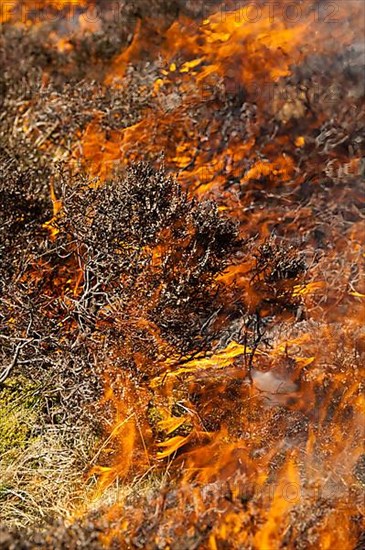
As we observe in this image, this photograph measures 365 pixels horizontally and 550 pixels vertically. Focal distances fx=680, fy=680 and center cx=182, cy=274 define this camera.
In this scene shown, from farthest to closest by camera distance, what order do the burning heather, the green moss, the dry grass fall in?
the green moss → the dry grass → the burning heather

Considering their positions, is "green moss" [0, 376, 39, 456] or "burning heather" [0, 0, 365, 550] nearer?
"burning heather" [0, 0, 365, 550]

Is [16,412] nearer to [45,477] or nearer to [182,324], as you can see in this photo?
[45,477]

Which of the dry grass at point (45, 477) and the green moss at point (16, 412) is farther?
the green moss at point (16, 412)

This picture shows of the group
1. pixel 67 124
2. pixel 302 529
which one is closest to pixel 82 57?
pixel 67 124

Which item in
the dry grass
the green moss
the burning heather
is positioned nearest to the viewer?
the burning heather
